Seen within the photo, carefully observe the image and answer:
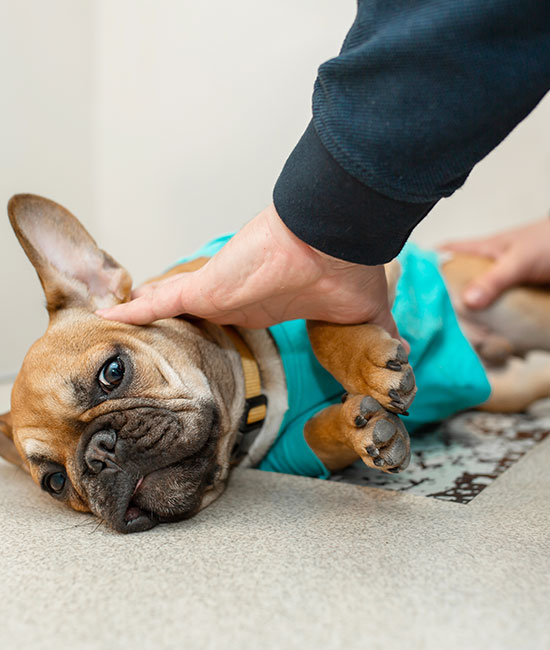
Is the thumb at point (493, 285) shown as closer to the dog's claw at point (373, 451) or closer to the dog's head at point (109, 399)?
the dog's head at point (109, 399)

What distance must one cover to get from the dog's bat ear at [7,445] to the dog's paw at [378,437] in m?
1.09

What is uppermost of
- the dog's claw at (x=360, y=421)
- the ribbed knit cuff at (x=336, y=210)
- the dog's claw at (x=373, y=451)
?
the ribbed knit cuff at (x=336, y=210)

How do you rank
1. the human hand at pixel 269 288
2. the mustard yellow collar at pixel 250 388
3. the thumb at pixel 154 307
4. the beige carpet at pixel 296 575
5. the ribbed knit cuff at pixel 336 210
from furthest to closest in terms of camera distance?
1. the mustard yellow collar at pixel 250 388
2. the thumb at pixel 154 307
3. the human hand at pixel 269 288
4. the ribbed knit cuff at pixel 336 210
5. the beige carpet at pixel 296 575

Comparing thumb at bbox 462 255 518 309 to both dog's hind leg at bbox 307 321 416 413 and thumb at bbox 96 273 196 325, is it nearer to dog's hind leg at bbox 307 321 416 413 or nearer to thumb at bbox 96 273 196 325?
dog's hind leg at bbox 307 321 416 413

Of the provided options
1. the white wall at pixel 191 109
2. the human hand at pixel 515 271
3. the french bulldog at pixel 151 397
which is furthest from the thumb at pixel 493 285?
the white wall at pixel 191 109

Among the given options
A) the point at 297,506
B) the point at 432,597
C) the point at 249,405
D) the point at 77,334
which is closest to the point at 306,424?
the point at 249,405

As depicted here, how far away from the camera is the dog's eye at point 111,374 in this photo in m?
1.57

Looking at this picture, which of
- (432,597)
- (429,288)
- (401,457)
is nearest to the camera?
(432,597)

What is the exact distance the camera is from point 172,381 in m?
1.60

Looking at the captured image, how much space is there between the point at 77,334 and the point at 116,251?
1.38 metres

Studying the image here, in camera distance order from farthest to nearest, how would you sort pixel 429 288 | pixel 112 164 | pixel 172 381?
pixel 112 164 → pixel 429 288 → pixel 172 381

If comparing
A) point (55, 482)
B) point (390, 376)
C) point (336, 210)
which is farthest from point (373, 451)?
point (55, 482)

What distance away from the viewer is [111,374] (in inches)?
62.0

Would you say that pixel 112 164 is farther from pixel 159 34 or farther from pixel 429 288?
pixel 429 288
